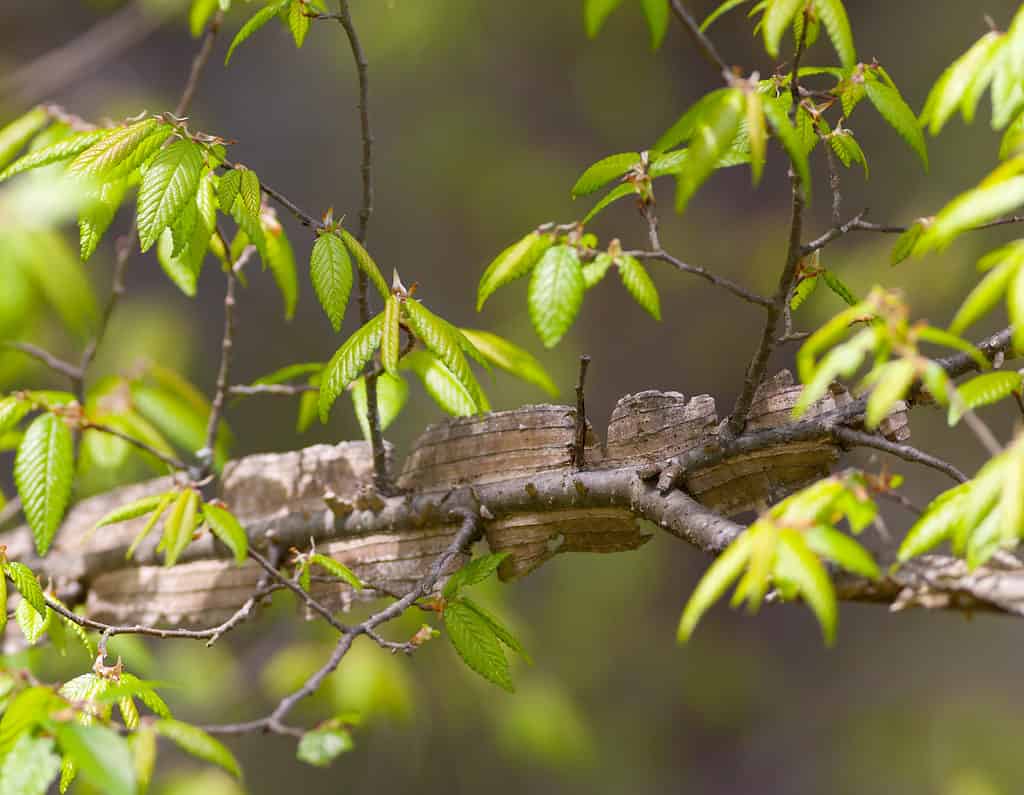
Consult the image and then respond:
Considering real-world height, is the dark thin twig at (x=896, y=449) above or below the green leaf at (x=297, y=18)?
below

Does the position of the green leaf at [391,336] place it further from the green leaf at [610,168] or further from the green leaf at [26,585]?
the green leaf at [26,585]

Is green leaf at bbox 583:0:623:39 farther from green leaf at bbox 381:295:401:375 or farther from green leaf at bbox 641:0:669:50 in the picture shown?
green leaf at bbox 381:295:401:375

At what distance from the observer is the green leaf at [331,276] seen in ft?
2.20

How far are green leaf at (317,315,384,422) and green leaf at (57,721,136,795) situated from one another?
0.86 feet

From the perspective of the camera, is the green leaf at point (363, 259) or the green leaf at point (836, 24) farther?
the green leaf at point (363, 259)

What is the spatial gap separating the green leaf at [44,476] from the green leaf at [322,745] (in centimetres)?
36

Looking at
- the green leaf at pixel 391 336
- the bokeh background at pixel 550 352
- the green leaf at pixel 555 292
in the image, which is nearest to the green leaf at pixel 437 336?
the green leaf at pixel 391 336

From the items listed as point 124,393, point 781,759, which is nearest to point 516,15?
point 124,393

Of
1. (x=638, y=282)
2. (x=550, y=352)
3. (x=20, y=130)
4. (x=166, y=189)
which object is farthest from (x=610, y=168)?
(x=550, y=352)

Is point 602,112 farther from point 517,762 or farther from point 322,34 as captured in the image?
point 517,762

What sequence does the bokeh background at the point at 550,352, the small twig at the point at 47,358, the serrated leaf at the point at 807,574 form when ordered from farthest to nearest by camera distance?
1. the bokeh background at the point at 550,352
2. the small twig at the point at 47,358
3. the serrated leaf at the point at 807,574

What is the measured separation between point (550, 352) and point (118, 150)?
49.9 inches

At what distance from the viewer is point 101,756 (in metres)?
0.46

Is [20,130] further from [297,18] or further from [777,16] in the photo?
[777,16]
